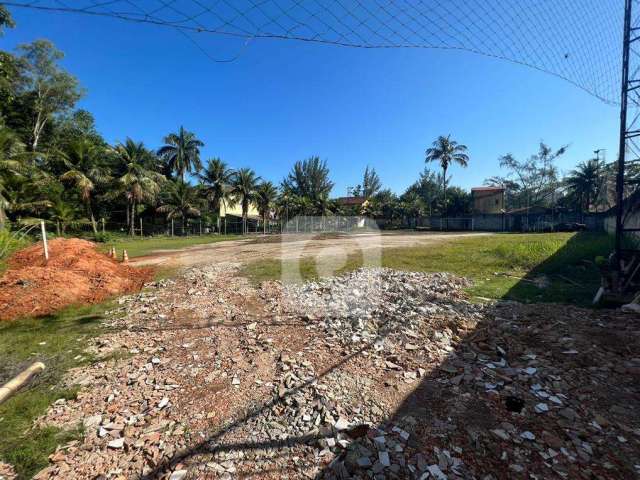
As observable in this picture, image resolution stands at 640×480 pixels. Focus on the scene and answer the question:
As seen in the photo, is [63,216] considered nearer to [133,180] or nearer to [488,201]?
[133,180]

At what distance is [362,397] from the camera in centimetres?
263

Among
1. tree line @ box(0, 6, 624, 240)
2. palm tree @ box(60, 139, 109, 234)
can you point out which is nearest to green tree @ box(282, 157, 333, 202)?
tree line @ box(0, 6, 624, 240)

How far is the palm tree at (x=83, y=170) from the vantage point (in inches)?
829

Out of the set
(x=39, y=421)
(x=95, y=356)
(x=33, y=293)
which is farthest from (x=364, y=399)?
(x=33, y=293)

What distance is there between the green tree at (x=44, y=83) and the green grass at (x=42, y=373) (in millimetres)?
27871

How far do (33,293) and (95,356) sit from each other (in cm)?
344

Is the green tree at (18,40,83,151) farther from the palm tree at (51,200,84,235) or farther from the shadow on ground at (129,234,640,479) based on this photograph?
the shadow on ground at (129,234,640,479)

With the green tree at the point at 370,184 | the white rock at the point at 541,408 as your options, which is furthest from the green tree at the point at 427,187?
the white rock at the point at 541,408

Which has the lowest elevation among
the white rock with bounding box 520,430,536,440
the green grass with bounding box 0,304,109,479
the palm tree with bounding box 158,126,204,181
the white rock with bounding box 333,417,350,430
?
the white rock with bounding box 333,417,350,430

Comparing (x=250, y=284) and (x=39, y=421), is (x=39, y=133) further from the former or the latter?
(x=39, y=421)

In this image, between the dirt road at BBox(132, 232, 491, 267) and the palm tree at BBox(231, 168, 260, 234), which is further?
the palm tree at BBox(231, 168, 260, 234)

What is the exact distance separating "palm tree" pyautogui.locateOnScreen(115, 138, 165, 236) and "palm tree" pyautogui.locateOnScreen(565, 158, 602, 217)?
46.3m

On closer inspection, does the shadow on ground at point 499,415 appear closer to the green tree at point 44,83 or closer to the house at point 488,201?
the green tree at point 44,83

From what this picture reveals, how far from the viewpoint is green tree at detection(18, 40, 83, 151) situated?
22.7 m
